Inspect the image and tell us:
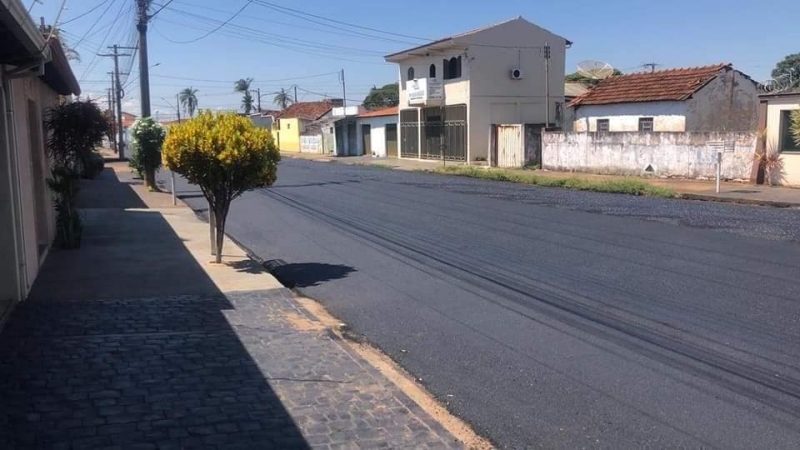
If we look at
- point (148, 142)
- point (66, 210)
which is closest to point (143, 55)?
point (148, 142)

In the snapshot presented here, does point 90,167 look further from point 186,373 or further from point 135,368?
point 186,373

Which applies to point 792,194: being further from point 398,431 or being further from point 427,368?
point 398,431

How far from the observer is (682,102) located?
98.7ft

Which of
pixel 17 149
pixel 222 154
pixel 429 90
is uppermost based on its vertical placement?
pixel 429 90

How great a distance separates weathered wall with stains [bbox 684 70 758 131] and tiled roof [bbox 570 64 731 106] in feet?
1.23

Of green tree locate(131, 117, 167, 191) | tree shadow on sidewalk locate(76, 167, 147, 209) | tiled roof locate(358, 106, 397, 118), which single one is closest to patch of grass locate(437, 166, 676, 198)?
Result: green tree locate(131, 117, 167, 191)

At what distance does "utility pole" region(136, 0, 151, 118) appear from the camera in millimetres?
29750

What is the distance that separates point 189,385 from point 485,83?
119ft

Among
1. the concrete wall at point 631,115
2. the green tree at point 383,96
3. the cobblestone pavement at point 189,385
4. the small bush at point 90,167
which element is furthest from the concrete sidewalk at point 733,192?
the green tree at point 383,96

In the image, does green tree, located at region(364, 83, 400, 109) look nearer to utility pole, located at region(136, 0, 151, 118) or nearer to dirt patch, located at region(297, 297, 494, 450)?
utility pole, located at region(136, 0, 151, 118)

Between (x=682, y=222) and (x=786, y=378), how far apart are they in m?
9.98

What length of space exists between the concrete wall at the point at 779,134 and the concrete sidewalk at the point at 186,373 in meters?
18.0

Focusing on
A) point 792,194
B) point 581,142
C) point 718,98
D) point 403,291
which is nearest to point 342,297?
point 403,291

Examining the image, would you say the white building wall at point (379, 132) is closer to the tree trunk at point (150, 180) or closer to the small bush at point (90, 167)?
the small bush at point (90, 167)
